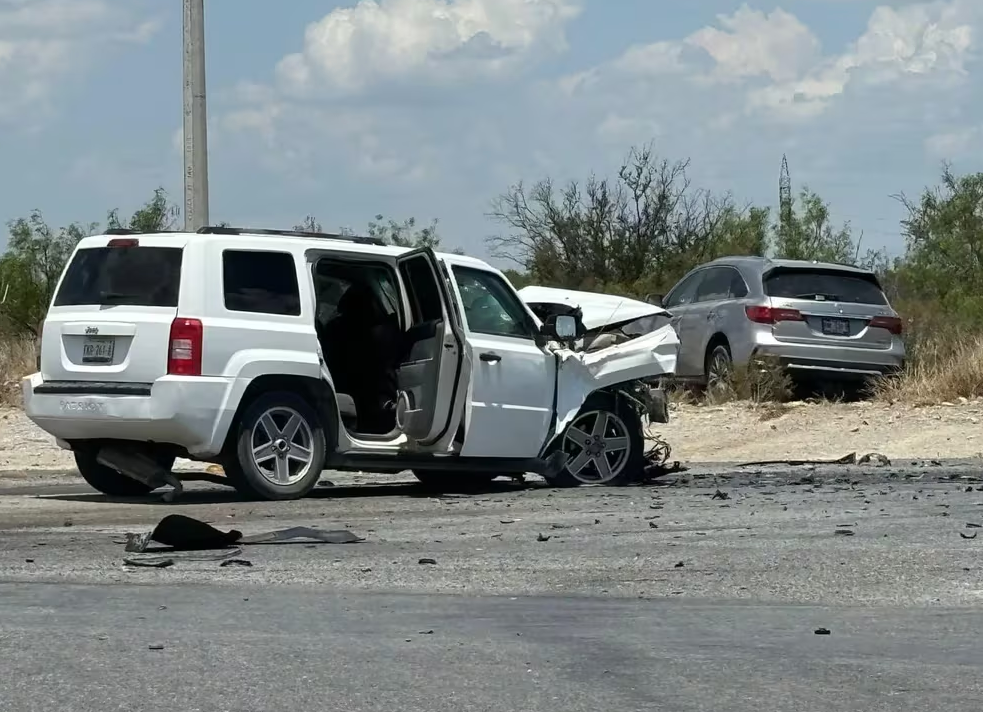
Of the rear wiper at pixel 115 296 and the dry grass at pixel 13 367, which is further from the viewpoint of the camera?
the dry grass at pixel 13 367

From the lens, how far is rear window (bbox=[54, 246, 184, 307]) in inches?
487

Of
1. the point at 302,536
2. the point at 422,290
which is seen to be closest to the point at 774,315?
the point at 422,290

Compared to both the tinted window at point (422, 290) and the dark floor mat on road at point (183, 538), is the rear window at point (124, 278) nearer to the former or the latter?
the tinted window at point (422, 290)

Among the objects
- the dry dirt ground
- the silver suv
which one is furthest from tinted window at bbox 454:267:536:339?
the silver suv

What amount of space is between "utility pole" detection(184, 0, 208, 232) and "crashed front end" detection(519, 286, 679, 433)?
4870 mm

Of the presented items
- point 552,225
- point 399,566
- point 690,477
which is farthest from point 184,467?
point 552,225

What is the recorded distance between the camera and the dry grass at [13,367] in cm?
2100

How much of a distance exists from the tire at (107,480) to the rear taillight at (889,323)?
32.5 feet

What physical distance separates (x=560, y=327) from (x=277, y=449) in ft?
8.07

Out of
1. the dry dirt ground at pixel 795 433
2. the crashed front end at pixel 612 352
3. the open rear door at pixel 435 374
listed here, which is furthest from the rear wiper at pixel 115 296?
the dry dirt ground at pixel 795 433

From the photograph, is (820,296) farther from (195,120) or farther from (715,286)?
(195,120)

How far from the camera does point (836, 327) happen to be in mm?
20578

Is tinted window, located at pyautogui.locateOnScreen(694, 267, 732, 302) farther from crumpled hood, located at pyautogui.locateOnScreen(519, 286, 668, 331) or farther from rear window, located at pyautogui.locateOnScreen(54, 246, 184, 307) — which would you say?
rear window, located at pyautogui.locateOnScreen(54, 246, 184, 307)

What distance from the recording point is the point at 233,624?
7438 mm
